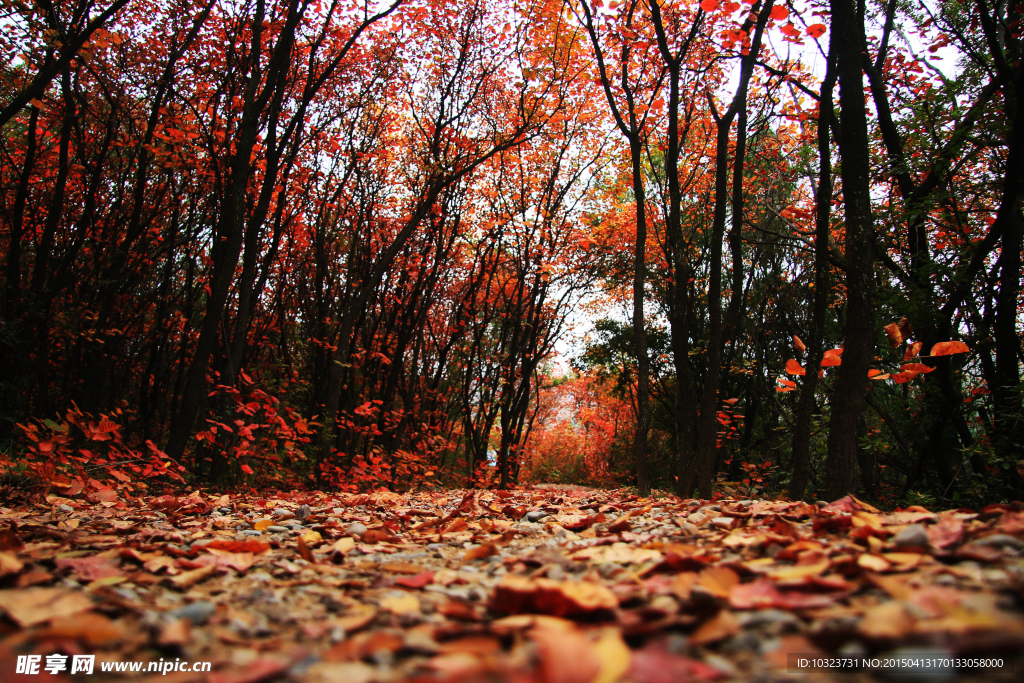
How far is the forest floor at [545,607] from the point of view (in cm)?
81

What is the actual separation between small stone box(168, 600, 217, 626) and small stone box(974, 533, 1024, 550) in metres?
1.84

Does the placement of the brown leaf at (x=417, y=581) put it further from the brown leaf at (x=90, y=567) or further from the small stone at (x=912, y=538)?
the small stone at (x=912, y=538)

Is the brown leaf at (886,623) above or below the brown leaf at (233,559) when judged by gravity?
above

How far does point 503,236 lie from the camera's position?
10258mm

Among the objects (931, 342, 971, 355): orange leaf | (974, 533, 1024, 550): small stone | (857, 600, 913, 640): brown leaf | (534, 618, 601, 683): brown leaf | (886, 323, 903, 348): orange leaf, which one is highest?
(886, 323, 903, 348): orange leaf

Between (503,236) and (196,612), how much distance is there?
9.47m

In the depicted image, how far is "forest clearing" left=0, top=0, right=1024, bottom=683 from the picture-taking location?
103 centimetres

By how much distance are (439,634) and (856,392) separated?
2572 millimetres

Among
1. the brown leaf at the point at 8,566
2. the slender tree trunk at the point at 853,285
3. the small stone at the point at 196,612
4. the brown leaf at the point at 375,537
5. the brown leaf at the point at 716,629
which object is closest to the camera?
the brown leaf at the point at 716,629

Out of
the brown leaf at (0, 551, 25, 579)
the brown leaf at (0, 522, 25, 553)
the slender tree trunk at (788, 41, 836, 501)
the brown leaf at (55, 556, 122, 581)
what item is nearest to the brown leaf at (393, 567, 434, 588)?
the brown leaf at (55, 556, 122, 581)

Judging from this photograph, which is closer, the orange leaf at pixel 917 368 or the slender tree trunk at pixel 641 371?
the orange leaf at pixel 917 368

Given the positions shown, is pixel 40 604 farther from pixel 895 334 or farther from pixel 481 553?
pixel 895 334

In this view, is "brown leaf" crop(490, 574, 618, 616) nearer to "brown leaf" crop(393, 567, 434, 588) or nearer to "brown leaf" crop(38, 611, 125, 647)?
"brown leaf" crop(393, 567, 434, 588)

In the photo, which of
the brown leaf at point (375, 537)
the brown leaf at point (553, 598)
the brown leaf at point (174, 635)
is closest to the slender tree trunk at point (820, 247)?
the brown leaf at point (375, 537)
